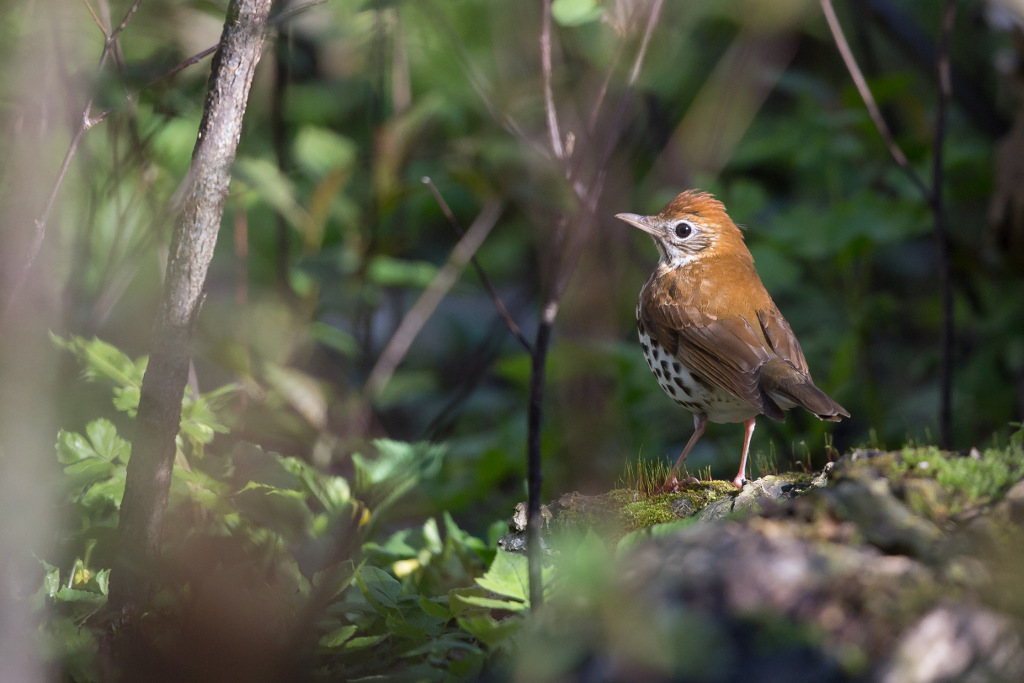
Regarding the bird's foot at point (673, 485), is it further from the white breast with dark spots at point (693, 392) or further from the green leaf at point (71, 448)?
the green leaf at point (71, 448)

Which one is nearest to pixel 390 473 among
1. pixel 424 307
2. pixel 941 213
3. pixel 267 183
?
pixel 267 183

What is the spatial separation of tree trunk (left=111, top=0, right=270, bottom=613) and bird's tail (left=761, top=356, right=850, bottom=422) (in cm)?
146

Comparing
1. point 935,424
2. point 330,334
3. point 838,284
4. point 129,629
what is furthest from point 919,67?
point 129,629

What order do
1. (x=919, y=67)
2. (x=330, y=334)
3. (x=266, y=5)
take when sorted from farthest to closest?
(x=919, y=67)
(x=330, y=334)
(x=266, y=5)

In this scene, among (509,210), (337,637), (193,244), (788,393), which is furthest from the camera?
(509,210)

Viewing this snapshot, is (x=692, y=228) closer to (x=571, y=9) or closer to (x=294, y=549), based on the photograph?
(x=571, y=9)

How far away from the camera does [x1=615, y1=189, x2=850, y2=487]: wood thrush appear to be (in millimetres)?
2434

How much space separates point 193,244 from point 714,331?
1.53 metres

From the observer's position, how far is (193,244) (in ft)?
5.28

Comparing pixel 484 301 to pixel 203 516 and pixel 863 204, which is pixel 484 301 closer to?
pixel 863 204

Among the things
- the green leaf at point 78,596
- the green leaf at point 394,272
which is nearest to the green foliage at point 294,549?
the green leaf at point 78,596

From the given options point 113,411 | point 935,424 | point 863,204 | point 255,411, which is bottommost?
point 935,424

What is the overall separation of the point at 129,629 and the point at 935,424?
337cm

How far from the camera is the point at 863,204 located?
11.8ft
